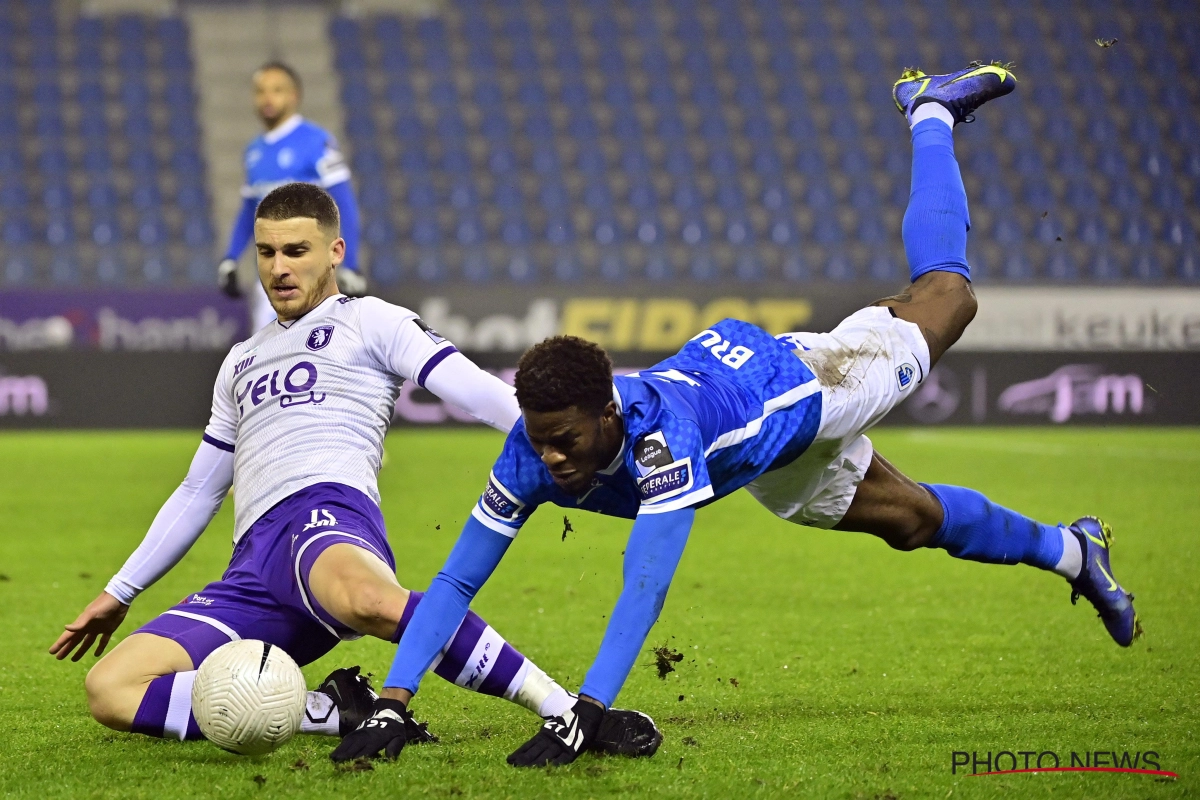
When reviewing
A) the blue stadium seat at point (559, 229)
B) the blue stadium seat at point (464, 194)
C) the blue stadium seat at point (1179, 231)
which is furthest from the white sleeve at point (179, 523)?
the blue stadium seat at point (1179, 231)

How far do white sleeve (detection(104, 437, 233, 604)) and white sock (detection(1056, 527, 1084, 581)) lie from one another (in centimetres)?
255

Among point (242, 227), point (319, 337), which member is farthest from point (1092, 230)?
point (319, 337)

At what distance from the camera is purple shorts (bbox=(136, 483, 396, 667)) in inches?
133

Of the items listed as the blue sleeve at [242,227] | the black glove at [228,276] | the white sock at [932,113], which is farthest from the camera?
the blue sleeve at [242,227]

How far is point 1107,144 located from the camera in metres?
18.5

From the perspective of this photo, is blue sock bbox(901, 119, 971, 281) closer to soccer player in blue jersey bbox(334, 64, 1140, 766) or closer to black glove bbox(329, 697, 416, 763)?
soccer player in blue jersey bbox(334, 64, 1140, 766)

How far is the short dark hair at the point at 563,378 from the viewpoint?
2.91 m

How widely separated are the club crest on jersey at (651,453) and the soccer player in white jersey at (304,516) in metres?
0.49

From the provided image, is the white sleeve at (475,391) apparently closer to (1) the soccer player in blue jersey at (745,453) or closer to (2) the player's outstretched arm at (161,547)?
(1) the soccer player in blue jersey at (745,453)

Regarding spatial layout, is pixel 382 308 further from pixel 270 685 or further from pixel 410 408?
pixel 410 408

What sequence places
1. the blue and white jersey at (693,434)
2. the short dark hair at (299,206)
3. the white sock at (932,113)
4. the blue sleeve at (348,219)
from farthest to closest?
the blue sleeve at (348,219) < the white sock at (932,113) < the short dark hair at (299,206) < the blue and white jersey at (693,434)

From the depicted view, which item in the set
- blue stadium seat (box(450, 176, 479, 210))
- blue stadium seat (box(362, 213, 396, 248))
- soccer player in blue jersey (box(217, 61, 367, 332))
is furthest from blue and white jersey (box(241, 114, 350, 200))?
blue stadium seat (box(450, 176, 479, 210))

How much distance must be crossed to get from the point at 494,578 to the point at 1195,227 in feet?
46.2

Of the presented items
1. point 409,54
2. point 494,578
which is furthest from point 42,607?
point 409,54
